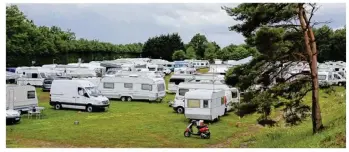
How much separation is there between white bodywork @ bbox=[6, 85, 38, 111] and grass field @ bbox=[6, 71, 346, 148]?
595 mm

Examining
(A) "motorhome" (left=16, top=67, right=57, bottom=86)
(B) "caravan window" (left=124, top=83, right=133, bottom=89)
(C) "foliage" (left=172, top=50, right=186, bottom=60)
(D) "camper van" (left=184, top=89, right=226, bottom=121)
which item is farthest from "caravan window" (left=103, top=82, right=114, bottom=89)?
(C) "foliage" (left=172, top=50, right=186, bottom=60)

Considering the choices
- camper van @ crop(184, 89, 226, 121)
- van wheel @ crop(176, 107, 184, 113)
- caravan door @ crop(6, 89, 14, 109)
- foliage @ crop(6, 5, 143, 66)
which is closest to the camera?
camper van @ crop(184, 89, 226, 121)

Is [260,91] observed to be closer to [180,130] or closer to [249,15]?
[249,15]

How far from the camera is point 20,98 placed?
19062mm

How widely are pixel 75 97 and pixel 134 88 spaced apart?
174 inches

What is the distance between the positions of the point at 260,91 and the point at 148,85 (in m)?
12.3

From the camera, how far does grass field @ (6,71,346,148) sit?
41.8 ft

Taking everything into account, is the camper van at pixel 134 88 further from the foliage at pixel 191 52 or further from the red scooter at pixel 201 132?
the foliage at pixel 191 52

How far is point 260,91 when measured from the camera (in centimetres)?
1278

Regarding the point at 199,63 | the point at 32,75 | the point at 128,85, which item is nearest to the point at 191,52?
the point at 199,63

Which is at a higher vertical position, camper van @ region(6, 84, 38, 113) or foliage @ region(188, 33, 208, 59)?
foliage @ region(188, 33, 208, 59)

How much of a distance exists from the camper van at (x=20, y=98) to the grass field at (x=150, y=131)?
1.92ft

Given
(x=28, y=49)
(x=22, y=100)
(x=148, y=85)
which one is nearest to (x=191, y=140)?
(x=22, y=100)

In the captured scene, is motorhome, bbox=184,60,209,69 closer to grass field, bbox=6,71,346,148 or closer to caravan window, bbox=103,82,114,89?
caravan window, bbox=103,82,114,89
